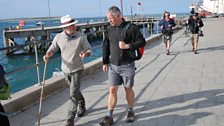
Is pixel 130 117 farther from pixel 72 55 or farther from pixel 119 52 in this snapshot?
pixel 72 55

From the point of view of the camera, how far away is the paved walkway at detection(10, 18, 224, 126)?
4680 millimetres

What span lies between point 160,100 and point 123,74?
153cm

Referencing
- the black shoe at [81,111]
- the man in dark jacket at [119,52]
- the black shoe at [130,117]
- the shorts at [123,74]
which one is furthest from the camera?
the black shoe at [81,111]

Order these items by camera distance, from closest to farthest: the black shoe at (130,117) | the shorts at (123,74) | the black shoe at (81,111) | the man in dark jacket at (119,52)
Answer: the man in dark jacket at (119,52) < the shorts at (123,74) < the black shoe at (130,117) < the black shoe at (81,111)

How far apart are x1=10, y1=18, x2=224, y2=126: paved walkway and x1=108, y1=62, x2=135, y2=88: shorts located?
655mm

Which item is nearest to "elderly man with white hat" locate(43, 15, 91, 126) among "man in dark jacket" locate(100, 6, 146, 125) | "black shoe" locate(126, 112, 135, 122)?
"man in dark jacket" locate(100, 6, 146, 125)

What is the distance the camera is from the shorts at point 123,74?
4.39 metres

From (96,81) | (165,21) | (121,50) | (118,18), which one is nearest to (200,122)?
(121,50)

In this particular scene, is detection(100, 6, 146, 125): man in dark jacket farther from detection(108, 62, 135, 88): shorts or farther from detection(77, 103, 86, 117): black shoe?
detection(77, 103, 86, 117): black shoe

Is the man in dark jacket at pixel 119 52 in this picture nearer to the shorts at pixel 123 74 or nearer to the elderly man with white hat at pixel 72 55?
the shorts at pixel 123 74

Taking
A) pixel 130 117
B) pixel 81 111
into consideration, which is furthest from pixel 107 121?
pixel 81 111

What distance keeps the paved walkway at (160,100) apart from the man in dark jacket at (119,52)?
1.56 ft

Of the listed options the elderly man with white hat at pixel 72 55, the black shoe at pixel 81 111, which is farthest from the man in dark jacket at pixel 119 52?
the black shoe at pixel 81 111

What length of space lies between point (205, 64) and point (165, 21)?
116 inches
